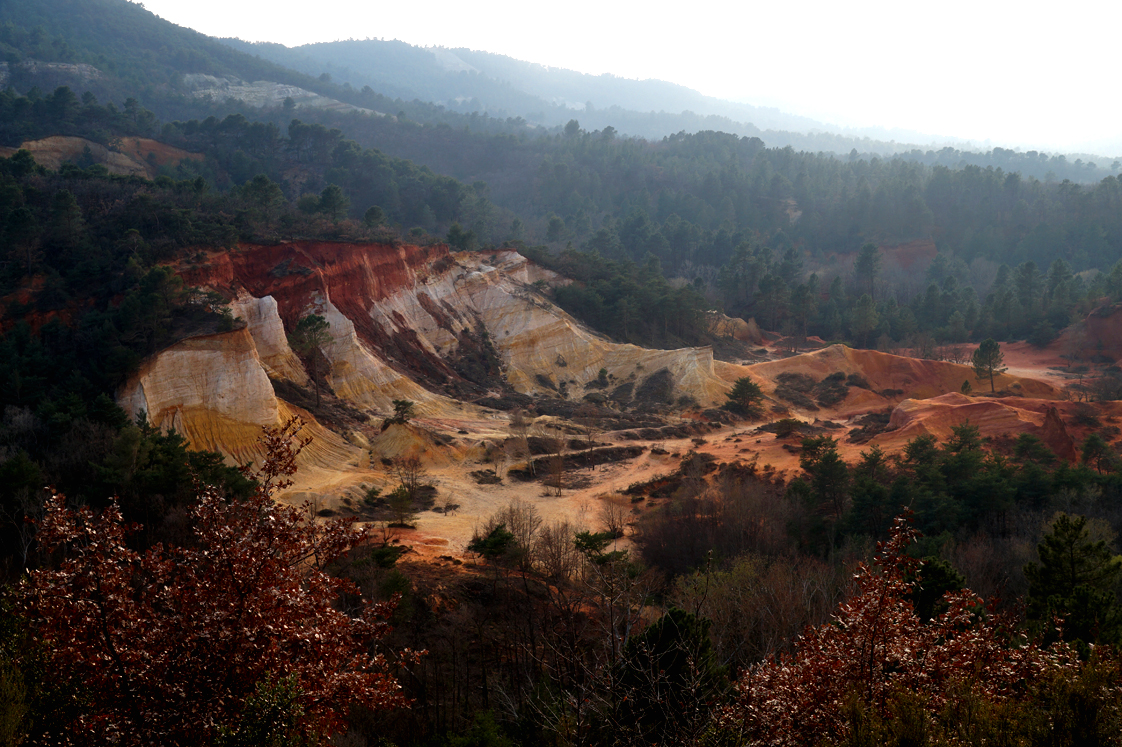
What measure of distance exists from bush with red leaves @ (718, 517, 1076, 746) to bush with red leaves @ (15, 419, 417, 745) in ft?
13.9

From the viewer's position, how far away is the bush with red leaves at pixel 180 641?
636cm

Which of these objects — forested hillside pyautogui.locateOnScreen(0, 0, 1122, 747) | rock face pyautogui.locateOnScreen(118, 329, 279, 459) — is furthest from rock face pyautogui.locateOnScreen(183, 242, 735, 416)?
rock face pyautogui.locateOnScreen(118, 329, 279, 459)

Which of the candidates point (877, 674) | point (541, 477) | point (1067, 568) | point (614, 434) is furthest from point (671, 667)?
point (614, 434)

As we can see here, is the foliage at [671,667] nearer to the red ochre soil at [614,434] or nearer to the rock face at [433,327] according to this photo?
the red ochre soil at [614,434]

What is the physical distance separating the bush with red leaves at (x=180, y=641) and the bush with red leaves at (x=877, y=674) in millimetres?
4239

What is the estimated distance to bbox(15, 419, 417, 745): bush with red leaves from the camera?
6355 millimetres

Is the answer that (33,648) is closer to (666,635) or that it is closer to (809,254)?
(666,635)

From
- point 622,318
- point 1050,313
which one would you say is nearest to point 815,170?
point 1050,313

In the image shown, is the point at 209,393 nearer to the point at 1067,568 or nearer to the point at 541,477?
the point at 541,477

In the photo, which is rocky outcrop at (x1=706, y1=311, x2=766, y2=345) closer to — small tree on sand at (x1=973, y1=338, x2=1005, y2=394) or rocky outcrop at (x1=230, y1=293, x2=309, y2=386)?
small tree on sand at (x1=973, y1=338, x2=1005, y2=394)

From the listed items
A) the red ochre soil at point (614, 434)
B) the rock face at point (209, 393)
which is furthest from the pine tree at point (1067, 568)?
the rock face at point (209, 393)

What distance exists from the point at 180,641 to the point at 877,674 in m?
7.37

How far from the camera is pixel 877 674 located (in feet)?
22.5

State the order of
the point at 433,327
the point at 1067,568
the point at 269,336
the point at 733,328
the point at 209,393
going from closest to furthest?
the point at 1067,568, the point at 209,393, the point at 269,336, the point at 433,327, the point at 733,328
